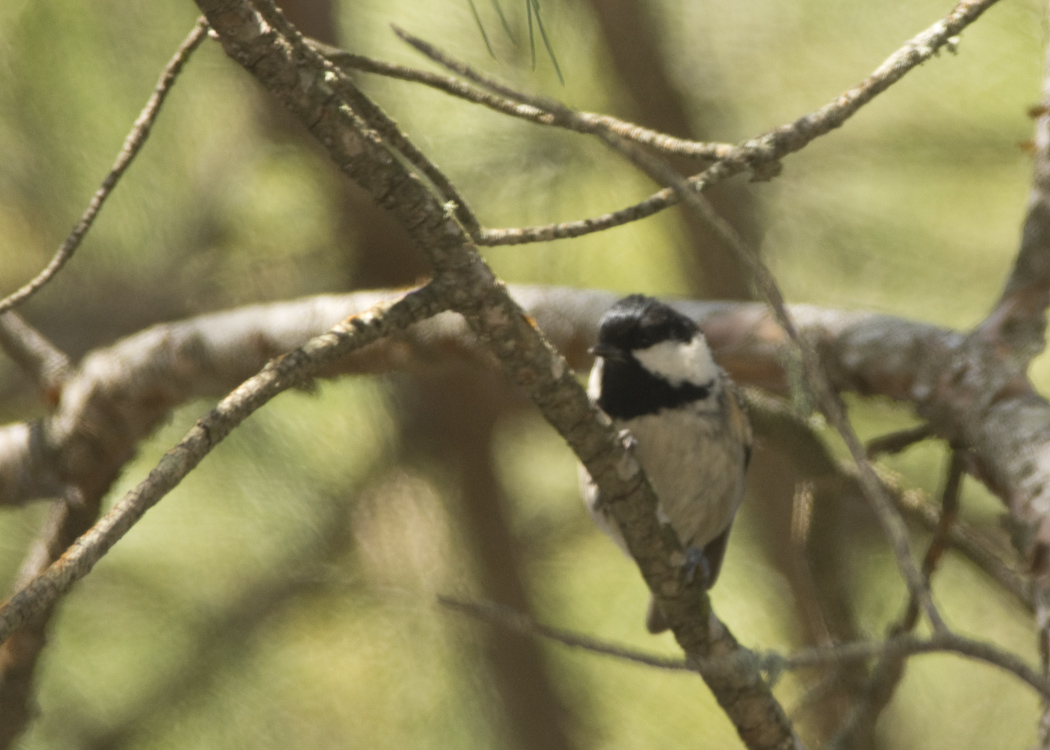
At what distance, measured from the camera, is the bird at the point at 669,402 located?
4.38ft

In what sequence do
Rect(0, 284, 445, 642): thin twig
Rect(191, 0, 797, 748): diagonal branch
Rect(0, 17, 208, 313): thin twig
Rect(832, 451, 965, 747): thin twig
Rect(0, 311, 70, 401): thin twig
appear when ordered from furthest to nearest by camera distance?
Rect(0, 311, 70, 401): thin twig, Rect(832, 451, 965, 747): thin twig, Rect(0, 17, 208, 313): thin twig, Rect(191, 0, 797, 748): diagonal branch, Rect(0, 284, 445, 642): thin twig

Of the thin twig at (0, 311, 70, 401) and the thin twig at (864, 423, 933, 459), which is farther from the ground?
the thin twig at (0, 311, 70, 401)

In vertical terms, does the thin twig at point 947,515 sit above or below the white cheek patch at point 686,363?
below

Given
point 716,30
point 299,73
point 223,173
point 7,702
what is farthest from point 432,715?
point 299,73

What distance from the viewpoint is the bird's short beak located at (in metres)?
1.29

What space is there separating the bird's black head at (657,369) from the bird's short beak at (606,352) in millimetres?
17

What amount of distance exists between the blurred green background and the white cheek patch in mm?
418

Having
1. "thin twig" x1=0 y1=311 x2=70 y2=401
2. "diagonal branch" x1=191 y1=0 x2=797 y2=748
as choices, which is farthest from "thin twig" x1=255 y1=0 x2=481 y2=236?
"thin twig" x1=0 y1=311 x2=70 y2=401

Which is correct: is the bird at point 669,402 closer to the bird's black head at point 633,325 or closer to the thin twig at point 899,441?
the bird's black head at point 633,325

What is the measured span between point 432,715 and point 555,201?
3.24 ft

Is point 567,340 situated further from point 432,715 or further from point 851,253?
point 432,715

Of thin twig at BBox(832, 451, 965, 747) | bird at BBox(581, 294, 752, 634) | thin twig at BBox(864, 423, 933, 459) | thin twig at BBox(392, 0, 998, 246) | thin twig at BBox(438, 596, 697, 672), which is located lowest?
thin twig at BBox(832, 451, 965, 747)

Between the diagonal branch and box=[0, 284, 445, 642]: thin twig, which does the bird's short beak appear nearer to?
the diagonal branch

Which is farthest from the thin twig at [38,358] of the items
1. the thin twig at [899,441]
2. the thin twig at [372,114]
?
the thin twig at [899,441]
